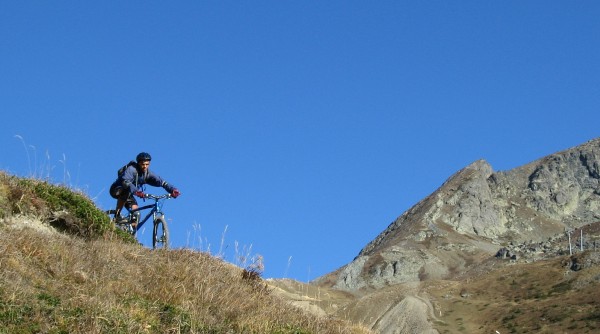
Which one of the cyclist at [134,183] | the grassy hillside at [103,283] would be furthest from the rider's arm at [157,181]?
the grassy hillside at [103,283]

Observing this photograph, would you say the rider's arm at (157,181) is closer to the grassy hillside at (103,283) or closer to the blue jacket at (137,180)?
the blue jacket at (137,180)

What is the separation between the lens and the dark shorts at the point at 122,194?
1574 centimetres

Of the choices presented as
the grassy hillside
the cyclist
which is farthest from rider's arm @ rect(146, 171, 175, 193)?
the grassy hillside

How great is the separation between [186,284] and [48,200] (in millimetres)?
3932

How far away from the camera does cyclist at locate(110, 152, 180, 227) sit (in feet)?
51.1

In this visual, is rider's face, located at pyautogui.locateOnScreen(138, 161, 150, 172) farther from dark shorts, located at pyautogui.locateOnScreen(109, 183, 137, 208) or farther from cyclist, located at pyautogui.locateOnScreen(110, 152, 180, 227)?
dark shorts, located at pyautogui.locateOnScreen(109, 183, 137, 208)

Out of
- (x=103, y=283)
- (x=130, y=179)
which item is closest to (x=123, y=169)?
(x=130, y=179)

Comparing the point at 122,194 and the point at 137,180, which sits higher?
the point at 137,180

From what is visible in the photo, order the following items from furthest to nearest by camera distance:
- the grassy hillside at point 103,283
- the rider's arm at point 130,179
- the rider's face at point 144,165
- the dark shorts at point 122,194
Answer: the dark shorts at point 122,194, the rider's face at point 144,165, the rider's arm at point 130,179, the grassy hillside at point 103,283

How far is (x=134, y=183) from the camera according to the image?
15.8 meters

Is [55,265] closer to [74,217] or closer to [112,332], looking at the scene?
[112,332]

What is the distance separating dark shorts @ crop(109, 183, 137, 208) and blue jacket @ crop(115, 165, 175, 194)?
0.10 meters

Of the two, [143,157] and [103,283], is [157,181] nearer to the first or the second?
[143,157]

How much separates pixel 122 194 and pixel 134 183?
1.03ft
